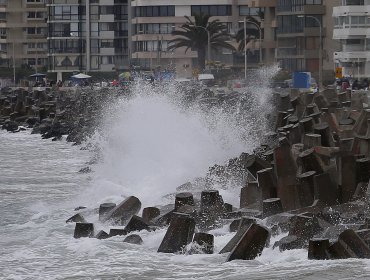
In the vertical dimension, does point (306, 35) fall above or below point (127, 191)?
above

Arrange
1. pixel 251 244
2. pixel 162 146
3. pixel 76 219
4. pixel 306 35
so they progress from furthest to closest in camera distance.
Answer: pixel 306 35
pixel 162 146
pixel 76 219
pixel 251 244

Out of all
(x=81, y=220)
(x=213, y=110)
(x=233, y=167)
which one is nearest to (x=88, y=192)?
(x=233, y=167)

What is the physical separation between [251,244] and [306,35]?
67481mm

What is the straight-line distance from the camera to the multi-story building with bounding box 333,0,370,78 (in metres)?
73.2

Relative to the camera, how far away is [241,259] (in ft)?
47.1

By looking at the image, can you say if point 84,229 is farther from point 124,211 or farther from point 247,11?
point 247,11

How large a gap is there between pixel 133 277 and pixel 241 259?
4.20 feet

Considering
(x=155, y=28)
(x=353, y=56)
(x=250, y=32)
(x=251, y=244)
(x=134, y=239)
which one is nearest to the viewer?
(x=251, y=244)

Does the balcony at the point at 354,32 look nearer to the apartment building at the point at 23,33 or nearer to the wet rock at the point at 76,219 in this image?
the apartment building at the point at 23,33

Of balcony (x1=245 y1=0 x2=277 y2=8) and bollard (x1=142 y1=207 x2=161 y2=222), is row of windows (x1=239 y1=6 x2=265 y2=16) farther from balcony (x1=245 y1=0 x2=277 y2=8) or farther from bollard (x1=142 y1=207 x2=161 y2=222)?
bollard (x1=142 y1=207 x2=161 y2=222)

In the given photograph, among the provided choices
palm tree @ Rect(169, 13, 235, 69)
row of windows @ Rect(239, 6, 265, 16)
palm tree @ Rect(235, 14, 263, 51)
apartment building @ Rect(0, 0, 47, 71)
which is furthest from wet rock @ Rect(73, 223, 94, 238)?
apartment building @ Rect(0, 0, 47, 71)

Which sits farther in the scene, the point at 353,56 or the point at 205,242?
the point at 353,56

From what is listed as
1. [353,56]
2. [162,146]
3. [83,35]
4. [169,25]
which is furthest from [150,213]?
[83,35]

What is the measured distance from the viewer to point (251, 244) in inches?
557
